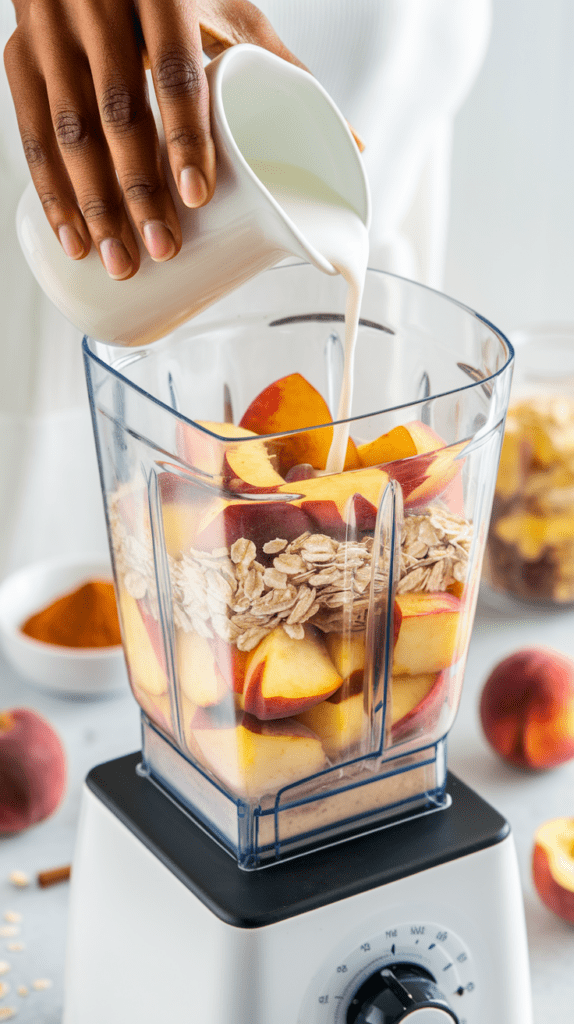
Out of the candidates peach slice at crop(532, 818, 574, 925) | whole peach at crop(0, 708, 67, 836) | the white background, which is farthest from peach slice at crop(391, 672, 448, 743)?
the white background

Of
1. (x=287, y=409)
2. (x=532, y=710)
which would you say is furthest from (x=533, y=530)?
(x=287, y=409)

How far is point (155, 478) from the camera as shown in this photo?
48cm

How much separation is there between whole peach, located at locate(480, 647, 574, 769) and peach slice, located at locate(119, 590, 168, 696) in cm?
34

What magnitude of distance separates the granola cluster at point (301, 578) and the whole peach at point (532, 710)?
0.32m

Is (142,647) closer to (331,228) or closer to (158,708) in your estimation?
(158,708)

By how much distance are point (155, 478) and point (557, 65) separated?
2.98ft

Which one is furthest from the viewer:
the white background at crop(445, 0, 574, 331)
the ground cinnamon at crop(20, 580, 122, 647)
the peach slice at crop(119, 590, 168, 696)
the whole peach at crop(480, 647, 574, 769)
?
the white background at crop(445, 0, 574, 331)

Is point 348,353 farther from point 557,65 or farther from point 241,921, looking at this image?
point 557,65

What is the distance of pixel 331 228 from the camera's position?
0.49 meters

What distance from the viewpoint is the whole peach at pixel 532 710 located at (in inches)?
30.8

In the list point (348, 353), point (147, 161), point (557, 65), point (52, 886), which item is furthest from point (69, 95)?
point (557, 65)

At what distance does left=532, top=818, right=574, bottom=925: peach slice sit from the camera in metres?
0.66

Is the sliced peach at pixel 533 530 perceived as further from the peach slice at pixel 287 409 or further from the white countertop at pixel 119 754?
the peach slice at pixel 287 409

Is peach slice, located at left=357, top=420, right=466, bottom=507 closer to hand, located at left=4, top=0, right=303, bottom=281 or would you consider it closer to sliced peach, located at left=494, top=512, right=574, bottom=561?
hand, located at left=4, top=0, right=303, bottom=281
